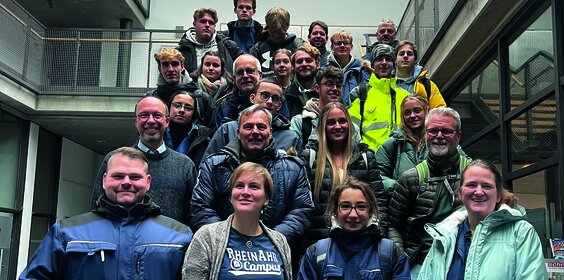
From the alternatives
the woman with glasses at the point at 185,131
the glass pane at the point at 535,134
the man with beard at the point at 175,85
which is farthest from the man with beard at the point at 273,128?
the glass pane at the point at 535,134

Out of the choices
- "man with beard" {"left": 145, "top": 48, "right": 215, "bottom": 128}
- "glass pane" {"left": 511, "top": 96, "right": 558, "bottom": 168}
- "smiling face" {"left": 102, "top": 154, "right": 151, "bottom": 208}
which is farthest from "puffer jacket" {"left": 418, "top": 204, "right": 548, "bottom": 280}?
"glass pane" {"left": 511, "top": 96, "right": 558, "bottom": 168}

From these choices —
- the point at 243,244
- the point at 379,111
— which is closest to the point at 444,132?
the point at 243,244

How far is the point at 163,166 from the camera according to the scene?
4.21 metres

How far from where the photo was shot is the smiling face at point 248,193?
11.1 ft

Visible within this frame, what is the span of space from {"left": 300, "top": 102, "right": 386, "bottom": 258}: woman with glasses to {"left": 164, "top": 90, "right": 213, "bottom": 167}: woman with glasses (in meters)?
1.15

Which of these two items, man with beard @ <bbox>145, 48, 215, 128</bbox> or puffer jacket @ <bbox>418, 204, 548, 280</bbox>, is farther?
man with beard @ <bbox>145, 48, 215, 128</bbox>

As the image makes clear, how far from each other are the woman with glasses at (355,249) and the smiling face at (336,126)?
0.84m

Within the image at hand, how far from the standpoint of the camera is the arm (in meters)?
3.82

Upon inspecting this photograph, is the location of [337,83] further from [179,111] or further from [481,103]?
[481,103]

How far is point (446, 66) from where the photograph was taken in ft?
33.3

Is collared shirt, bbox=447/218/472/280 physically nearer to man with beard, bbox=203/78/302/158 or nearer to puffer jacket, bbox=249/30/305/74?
man with beard, bbox=203/78/302/158

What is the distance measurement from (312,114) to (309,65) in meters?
0.95

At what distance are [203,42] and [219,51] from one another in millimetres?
279

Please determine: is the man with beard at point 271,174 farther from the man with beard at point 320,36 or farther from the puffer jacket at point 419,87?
the man with beard at point 320,36
